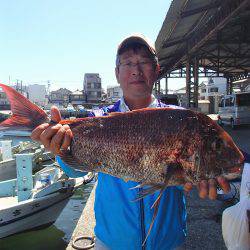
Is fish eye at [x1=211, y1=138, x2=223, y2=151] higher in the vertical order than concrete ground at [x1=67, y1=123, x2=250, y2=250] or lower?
higher

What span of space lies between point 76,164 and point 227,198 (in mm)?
4160

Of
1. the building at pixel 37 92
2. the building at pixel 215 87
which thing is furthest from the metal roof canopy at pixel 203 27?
the building at pixel 37 92

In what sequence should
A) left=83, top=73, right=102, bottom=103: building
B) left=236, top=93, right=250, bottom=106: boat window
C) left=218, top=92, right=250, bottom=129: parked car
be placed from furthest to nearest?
left=83, top=73, right=102, bottom=103: building
left=236, top=93, right=250, bottom=106: boat window
left=218, top=92, right=250, bottom=129: parked car

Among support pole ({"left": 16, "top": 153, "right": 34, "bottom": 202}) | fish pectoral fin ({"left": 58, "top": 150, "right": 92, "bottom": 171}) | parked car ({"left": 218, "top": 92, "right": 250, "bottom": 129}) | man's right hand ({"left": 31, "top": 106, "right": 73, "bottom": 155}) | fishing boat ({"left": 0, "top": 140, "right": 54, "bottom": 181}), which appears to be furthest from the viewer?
parked car ({"left": 218, "top": 92, "right": 250, "bottom": 129})

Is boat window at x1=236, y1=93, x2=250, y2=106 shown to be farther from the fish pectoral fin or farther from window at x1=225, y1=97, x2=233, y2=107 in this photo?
the fish pectoral fin

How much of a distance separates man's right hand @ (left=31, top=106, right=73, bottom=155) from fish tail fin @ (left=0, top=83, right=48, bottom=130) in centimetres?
9

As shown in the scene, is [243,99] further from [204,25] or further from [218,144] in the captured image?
[218,144]

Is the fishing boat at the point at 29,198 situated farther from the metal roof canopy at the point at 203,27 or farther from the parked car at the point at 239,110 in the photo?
the parked car at the point at 239,110

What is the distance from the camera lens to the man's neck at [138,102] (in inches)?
116

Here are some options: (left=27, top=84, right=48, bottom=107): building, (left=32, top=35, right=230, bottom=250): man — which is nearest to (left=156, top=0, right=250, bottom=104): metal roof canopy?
(left=32, top=35, right=230, bottom=250): man

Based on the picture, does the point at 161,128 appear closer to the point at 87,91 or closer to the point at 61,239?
the point at 61,239

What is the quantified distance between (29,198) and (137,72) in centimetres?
644

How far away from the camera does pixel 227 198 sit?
598 cm

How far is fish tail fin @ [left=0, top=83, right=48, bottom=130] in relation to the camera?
246 centimetres
